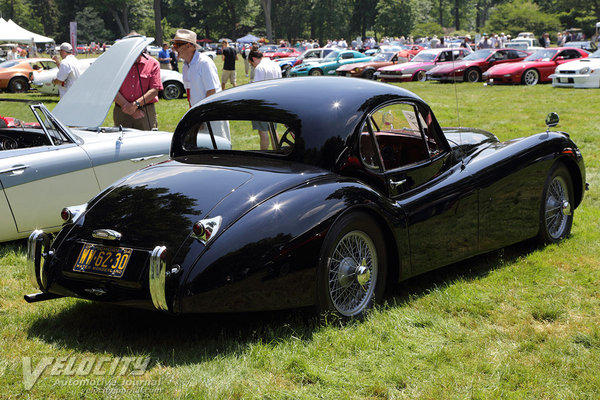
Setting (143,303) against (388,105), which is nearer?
(143,303)

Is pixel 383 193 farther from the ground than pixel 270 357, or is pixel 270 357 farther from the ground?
pixel 383 193

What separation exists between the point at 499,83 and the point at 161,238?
21.6m

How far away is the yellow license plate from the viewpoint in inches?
152

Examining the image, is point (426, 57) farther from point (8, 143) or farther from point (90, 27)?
point (90, 27)

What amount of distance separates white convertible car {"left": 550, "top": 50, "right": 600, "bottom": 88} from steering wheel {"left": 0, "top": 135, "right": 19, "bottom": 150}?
18.1 metres

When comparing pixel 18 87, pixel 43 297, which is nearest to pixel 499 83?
pixel 18 87

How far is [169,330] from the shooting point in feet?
13.9

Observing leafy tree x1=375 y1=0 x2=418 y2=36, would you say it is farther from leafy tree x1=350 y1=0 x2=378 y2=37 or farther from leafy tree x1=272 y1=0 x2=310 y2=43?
leafy tree x1=272 y1=0 x2=310 y2=43

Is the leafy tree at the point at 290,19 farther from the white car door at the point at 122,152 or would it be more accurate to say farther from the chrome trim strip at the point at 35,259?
the chrome trim strip at the point at 35,259

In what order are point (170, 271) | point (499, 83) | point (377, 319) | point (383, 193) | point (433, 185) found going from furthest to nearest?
point (499, 83) < point (433, 185) < point (383, 193) < point (377, 319) < point (170, 271)

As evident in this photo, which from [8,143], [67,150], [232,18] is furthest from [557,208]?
[232,18]

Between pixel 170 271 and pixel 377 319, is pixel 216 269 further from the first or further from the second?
pixel 377 319

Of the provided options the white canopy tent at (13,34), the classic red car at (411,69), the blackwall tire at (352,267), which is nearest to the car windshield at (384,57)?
the classic red car at (411,69)

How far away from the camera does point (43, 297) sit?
4309 mm
